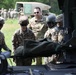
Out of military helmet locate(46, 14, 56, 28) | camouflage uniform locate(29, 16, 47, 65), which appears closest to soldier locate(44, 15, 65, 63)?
military helmet locate(46, 14, 56, 28)

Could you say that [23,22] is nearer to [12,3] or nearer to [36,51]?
[36,51]

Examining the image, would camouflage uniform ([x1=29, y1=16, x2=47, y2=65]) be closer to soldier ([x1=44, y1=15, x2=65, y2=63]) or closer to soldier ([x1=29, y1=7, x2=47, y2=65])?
soldier ([x1=29, y1=7, x2=47, y2=65])

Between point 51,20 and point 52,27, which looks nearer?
point 51,20

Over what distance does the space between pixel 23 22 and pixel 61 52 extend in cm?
237

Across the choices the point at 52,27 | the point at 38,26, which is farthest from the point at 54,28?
the point at 38,26

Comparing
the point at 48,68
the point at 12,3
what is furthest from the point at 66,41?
the point at 12,3

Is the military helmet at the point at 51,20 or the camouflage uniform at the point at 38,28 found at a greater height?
the military helmet at the point at 51,20

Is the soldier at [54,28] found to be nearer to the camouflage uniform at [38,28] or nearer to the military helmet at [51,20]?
the military helmet at [51,20]

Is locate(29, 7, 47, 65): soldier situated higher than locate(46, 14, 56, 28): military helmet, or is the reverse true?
locate(46, 14, 56, 28): military helmet

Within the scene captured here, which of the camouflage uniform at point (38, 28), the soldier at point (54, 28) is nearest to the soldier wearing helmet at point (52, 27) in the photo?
the soldier at point (54, 28)

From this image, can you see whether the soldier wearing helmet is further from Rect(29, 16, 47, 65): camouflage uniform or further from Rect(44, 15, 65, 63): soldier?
Rect(29, 16, 47, 65): camouflage uniform

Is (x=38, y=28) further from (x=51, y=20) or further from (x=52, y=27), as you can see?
(x=51, y=20)

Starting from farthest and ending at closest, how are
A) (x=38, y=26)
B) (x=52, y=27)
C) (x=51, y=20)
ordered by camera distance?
(x=38, y=26)
(x=52, y=27)
(x=51, y=20)

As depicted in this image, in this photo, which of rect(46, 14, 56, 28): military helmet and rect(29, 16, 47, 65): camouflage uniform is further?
rect(29, 16, 47, 65): camouflage uniform
